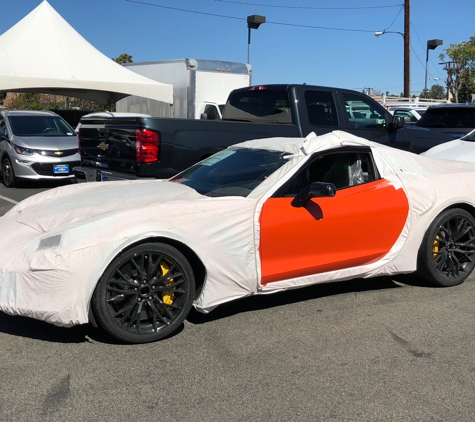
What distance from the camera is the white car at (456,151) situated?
8398 millimetres

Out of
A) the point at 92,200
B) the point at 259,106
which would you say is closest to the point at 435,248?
the point at 92,200

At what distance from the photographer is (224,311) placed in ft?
16.1

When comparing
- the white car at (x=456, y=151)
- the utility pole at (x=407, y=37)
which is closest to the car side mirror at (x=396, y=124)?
the white car at (x=456, y=151)

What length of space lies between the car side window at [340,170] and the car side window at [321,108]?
129 inches

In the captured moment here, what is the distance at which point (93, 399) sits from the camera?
3.38m

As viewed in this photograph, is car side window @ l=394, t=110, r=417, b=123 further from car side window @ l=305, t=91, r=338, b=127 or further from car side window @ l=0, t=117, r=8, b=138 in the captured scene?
car side window @ l=0, t=117, r=8, b=138

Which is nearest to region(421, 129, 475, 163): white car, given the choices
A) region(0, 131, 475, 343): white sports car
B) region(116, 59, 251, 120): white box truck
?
region(0, 131, 475, 343): white sports car

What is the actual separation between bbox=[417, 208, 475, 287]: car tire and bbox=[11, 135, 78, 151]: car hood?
9574mm

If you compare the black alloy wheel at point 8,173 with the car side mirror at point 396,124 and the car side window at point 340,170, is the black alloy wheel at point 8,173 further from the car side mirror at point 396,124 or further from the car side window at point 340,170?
the car side window at point 340,170

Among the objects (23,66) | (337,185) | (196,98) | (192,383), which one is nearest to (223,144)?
(337,185)

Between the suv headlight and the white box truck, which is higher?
the white box truck

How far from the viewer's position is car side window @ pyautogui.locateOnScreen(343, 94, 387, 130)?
29.1 feet

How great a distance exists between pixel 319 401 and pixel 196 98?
15018mm

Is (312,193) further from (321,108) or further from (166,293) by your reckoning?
(321,108)
